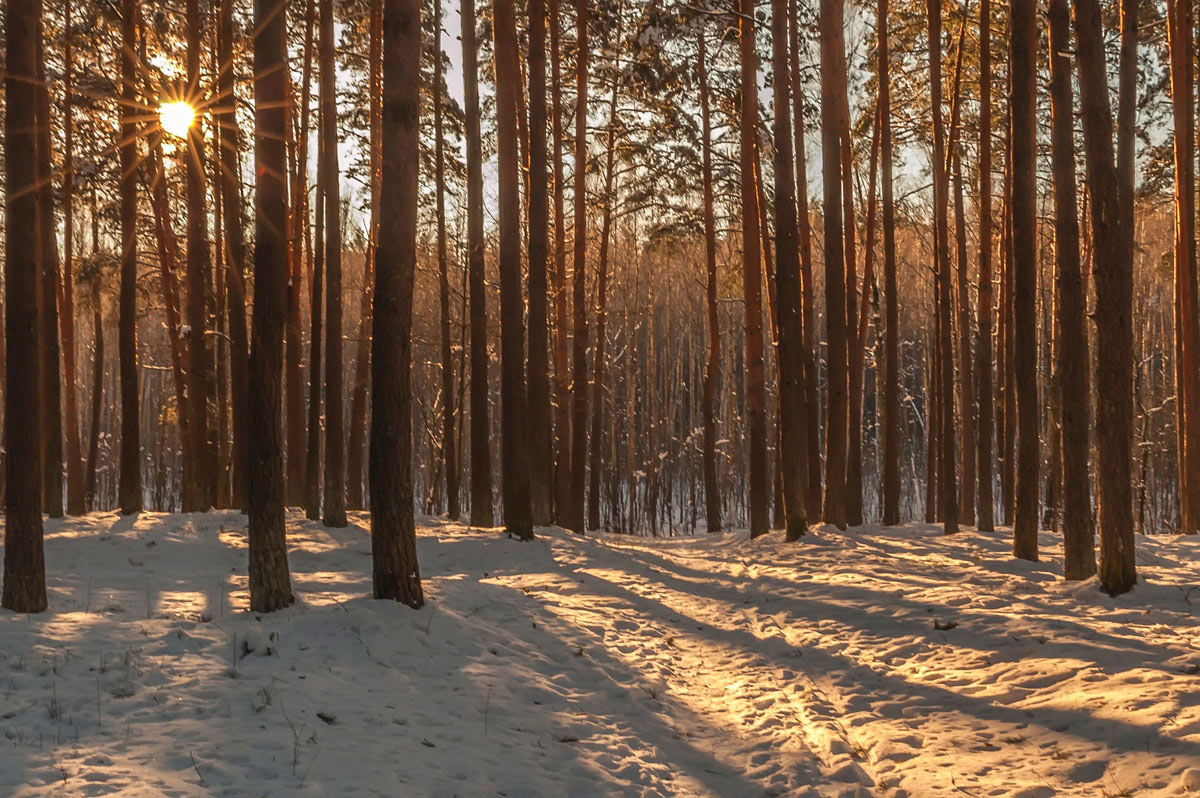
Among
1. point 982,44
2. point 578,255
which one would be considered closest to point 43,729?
point 578,255

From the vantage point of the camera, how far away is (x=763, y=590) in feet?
37.2

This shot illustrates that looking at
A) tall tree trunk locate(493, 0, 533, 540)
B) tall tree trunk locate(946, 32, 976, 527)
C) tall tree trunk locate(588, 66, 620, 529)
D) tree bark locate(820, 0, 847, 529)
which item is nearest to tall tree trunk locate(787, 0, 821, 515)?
tree bark locate(820, 0, 847, 529)

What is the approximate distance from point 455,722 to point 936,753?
3.01 meters

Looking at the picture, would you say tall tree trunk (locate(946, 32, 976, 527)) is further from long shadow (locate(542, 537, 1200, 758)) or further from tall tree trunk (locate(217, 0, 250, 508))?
tall tree trunk (locate(217, 0, 250, 508))

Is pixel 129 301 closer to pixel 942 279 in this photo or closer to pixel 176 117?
pixel 176 117

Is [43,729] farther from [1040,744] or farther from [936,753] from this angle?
[1040,744]

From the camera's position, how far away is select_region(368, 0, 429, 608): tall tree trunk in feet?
25.9

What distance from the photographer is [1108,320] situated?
8.63m

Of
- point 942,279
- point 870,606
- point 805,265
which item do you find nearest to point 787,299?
point 942,279

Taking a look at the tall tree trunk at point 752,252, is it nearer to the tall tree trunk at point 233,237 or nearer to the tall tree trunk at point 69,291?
the tall tree trunk at point 233,237

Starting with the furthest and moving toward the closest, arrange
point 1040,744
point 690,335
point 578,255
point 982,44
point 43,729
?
point 690,335, point 578,255, point 982,44, point 1040,744, point 43,729

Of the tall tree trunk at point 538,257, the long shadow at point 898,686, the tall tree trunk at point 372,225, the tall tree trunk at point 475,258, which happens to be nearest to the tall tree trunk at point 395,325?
the long shadow at point 898,686

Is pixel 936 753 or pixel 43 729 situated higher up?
pixel 43 729

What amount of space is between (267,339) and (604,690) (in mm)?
3941
